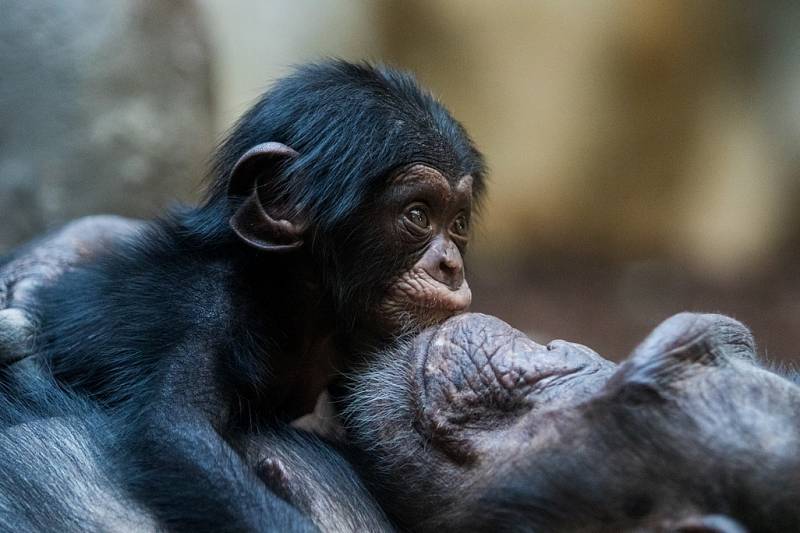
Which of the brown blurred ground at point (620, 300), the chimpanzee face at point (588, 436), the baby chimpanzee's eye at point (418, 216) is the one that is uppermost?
the brown blurred ground at point (620, 300)

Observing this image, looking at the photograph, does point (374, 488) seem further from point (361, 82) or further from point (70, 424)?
point (361, 82)

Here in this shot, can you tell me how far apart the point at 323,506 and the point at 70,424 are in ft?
2.25

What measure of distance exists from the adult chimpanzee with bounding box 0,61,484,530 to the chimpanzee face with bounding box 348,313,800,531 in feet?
1.79

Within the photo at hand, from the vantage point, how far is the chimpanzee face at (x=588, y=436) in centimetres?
197

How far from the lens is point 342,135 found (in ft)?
10.2

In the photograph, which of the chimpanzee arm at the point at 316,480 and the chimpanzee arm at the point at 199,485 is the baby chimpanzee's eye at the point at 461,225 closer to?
the chimpanzee arm at the point at 316,480

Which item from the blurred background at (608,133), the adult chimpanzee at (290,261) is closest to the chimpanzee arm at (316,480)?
the adult chimpanzee at (290,261)

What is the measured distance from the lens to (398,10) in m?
8.35

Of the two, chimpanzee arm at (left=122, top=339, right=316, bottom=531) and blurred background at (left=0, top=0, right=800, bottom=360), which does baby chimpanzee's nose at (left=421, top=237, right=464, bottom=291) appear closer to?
chimpanzee arm at (left=122, top=339, right=316, bottom=531)

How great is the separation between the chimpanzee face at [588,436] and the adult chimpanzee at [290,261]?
0.55 m

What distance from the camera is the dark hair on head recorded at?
310cm

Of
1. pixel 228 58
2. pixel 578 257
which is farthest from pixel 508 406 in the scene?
pixel 578 257

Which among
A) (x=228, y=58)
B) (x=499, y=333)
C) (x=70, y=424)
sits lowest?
(x=70, y=424)

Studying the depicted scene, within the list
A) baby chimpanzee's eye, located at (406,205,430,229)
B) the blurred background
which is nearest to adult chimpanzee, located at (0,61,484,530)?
baby chimpanzee's eye, located at (406,205,430,229)
